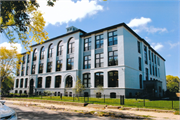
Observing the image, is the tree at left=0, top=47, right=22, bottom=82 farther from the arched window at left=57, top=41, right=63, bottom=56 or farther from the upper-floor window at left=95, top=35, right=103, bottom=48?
the upper-floor window at left=95, top=35, right=103, bottom=48

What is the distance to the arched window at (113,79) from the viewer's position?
25.7 metres

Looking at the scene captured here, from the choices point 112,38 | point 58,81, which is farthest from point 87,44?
point 58,81

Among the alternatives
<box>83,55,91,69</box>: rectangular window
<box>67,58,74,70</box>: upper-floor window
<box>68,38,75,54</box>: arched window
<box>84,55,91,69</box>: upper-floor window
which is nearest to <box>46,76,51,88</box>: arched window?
<box>67,58,74,70</box>: upper-floor window

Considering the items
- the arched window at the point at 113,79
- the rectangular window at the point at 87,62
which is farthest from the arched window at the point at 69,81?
the arched window at the point at 113,79

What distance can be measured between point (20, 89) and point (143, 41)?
39376mm

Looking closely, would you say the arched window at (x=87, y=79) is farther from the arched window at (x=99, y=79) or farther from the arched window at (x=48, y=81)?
the arched window at (x=48, y=81)

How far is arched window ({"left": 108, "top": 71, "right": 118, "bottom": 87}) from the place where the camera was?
25672 mm

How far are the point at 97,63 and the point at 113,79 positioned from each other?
15.4 ft

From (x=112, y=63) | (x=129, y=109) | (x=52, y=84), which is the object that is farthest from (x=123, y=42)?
(x=52, y=84)

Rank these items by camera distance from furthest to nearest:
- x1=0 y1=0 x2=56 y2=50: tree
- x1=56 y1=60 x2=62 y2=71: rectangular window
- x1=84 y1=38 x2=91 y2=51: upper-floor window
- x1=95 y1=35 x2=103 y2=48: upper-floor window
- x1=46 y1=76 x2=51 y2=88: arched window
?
x1=46 y1=76 x2=51 y2=88: arched window < x1=56 y1=60 x2=62 y2=71: rectangular window < x1=84 y1=38 x2=91 y2=51: upper-floor window < x1=95 y1=35 x2=103 y2=48: upper-floor window < x1=0 y1=0 x2=56 y2=50: tree

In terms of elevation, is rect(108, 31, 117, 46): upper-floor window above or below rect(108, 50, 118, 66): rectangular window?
above

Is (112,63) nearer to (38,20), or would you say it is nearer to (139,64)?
(139,64)

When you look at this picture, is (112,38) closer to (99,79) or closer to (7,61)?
(99,79)

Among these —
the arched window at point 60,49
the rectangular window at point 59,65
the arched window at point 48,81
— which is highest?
the arched window at point 60,49
